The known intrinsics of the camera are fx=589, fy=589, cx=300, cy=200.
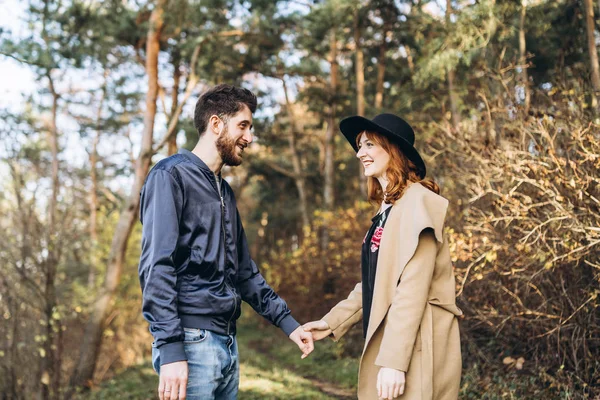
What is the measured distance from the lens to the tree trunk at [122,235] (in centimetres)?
1095

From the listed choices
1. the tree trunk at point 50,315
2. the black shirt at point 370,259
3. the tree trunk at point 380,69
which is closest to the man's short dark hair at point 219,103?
the black shirt at point 370,259

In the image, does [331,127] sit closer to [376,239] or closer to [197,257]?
[376,239]

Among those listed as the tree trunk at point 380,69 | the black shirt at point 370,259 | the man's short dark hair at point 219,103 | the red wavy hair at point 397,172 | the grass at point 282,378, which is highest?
the tree trunk at point 380,69

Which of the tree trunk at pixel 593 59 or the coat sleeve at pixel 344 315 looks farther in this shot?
the tree trunk at pixel 593 59

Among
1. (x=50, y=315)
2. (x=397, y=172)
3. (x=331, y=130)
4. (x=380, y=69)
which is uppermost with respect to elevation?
(x=380, y=69)

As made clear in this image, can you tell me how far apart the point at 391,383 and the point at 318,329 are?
826mm

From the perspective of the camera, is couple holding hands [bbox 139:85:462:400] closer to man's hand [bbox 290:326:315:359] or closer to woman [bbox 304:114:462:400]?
woman [bbox 304:114:462:400]

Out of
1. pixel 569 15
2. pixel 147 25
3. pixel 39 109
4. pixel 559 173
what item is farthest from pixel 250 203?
pixel 559 173

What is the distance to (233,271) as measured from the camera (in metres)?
2.93

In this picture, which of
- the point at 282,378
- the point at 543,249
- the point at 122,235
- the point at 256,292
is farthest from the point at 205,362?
the point at 122,235

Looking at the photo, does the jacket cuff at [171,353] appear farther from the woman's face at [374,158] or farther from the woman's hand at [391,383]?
the woman's face at [374,158]

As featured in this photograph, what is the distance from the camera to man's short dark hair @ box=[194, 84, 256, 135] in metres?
3.01

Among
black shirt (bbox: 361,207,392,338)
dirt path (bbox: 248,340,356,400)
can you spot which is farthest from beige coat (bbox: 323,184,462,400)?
dirt path (bbox: 248,340,356,400)

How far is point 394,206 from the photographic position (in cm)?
297
